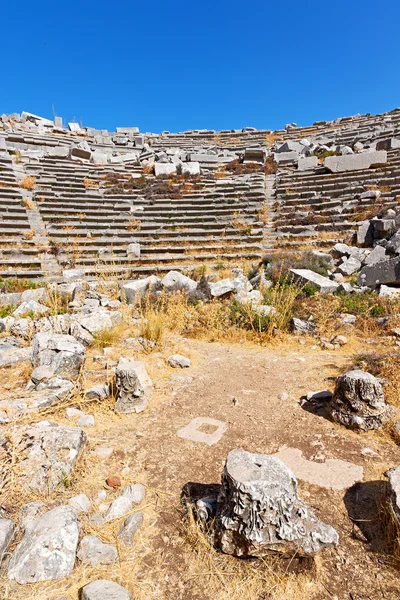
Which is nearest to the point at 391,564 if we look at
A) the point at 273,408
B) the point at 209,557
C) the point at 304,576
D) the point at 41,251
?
the point at 304,576

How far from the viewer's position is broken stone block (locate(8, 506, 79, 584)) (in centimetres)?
161

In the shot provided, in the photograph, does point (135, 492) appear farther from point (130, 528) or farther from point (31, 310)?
point (31, 310)

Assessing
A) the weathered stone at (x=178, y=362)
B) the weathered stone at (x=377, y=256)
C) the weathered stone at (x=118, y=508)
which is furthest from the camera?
the weathered stone at (x=377, y=256)

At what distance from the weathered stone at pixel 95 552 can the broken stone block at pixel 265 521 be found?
58 centimetres

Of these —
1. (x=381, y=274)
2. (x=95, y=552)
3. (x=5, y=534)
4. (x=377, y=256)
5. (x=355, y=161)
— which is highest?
(x=355, y=161)

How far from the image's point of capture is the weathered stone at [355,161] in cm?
1512

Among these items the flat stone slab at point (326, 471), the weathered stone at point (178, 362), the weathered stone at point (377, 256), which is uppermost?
the weathered stone at point (377, 256)

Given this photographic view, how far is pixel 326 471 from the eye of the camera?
7.92 ft

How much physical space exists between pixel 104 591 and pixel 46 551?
0.38m

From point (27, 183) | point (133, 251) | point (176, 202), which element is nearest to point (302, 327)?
point (133, 251)

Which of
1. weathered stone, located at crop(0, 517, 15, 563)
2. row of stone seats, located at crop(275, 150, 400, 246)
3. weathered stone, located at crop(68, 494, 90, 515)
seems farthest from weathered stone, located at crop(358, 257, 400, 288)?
weathered stone, located at crop(0, 517, 15, 563)

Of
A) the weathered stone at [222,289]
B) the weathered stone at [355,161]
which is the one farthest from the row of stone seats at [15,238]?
the weathered stone at [355,161]

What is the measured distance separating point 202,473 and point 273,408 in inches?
47.5

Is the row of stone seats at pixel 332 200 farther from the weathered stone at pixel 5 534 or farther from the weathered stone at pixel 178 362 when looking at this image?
the weathered stone at pixel 5 534
